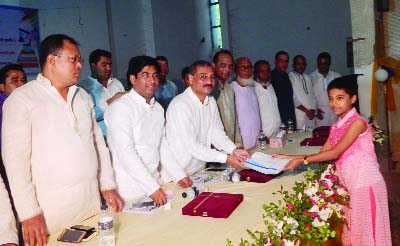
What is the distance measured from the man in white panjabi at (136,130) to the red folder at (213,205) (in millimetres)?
426

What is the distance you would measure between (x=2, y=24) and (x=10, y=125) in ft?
13.4

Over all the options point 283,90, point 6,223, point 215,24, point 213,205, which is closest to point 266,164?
point 213,205

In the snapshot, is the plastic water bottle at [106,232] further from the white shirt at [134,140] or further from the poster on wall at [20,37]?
the poster on wall at [20,37]

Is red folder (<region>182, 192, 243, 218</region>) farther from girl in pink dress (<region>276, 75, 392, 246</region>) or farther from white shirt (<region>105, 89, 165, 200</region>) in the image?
girl in pink dress (<region>276, 75, 392, 246</region>)

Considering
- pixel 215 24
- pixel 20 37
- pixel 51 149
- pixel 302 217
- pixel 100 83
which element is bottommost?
pixel 302 217

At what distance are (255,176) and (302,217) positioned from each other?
726 mm

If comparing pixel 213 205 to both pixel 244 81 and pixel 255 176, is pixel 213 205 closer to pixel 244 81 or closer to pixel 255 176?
pixel 255 176

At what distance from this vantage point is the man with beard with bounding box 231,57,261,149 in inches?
163

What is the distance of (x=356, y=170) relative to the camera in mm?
2676

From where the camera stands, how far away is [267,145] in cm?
387

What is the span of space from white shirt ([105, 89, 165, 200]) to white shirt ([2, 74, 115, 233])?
240mm

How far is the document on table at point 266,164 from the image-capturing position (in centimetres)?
260

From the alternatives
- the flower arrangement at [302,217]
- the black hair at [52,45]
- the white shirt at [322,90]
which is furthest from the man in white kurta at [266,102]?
the black hair at [52,45]

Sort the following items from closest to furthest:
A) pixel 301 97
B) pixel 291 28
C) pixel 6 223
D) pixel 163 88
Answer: pixel 6 223
pixel 163 88
pixel 301 97
pixel 291 28
